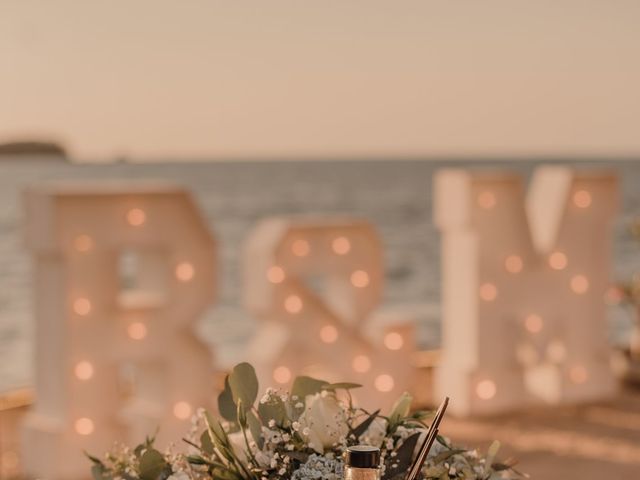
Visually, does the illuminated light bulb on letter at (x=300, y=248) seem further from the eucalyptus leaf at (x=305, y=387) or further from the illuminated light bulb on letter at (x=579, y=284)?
the eucalyptus leaf at (x=305, y=387)

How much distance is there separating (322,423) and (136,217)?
322 centimetres


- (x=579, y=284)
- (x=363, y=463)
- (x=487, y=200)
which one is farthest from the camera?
→ (x=579, y=284)

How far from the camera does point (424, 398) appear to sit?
588cm

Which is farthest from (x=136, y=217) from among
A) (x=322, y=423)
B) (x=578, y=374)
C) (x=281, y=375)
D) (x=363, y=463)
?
(x=363, y=463)

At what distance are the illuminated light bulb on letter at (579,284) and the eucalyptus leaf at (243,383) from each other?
448cm

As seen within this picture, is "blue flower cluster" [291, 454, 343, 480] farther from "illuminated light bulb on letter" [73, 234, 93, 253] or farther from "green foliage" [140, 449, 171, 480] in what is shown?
"illuminated light bulb on letter" [73, 234, 93, 253]

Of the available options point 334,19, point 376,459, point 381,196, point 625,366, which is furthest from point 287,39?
point 381,196

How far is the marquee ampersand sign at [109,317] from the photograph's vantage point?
14.5 ft

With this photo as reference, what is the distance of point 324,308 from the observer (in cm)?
498

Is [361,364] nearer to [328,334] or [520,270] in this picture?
[328,334]

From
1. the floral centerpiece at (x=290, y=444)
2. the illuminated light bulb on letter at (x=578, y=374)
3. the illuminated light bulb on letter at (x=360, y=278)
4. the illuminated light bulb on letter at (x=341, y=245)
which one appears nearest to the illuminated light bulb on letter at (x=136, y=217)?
the illuminated light bulb on letter at (x=341, y=245)

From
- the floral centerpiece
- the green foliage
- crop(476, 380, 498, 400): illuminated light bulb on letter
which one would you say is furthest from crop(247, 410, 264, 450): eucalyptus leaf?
crop(476, 380, 498, 400): illuminated light bulb on letter

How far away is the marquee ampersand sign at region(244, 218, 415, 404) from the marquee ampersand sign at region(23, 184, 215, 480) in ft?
0.93

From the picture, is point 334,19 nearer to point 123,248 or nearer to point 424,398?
point 424,398
